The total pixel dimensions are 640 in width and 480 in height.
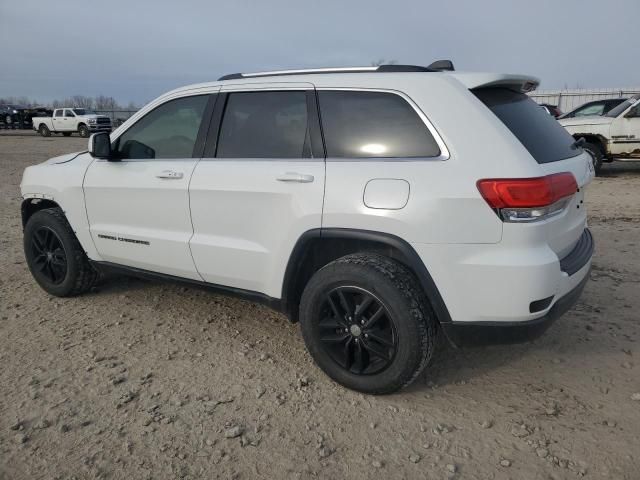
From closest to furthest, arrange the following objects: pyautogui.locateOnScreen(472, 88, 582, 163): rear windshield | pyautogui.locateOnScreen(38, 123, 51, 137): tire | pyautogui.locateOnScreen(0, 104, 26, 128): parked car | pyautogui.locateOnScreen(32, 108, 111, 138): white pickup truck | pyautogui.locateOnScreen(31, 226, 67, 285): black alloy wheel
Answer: pyautogui.locateOnScreen(472, 88, 582, 163): rear windshield < pyautogui.locateOnScreen(31, 226, 67, 285): black alloy wheel < pyautogui.locateOnScreen(32, 108, 111, 138): white pickup truck < pyautogui.locateOnScreen(38, 123, 51, 137): tire < pyautogui.locateOnScreen(0, 104, 26, 128): parked car

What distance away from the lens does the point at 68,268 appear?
13.9 ft

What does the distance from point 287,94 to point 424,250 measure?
1.33 metres

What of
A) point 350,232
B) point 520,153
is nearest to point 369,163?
point 350,232

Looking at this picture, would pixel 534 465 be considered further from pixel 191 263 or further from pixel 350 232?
pixel 191 263

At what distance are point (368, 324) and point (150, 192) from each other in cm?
180

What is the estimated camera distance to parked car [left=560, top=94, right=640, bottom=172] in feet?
34.9

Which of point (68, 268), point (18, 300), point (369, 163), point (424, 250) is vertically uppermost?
point (369, 163)

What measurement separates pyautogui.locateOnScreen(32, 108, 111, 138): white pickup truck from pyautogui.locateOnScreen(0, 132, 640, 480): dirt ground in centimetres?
2792

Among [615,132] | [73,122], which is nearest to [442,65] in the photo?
[615,132]

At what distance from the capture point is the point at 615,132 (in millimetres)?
10766

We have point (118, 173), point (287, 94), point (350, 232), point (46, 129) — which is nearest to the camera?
point (350, 232)

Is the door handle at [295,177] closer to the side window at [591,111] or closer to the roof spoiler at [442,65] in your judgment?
the roof spoiler at [442,65]

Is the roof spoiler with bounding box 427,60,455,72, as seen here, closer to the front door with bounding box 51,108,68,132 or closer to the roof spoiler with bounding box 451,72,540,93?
the roof spoiler with bounding box 451,72,540,93

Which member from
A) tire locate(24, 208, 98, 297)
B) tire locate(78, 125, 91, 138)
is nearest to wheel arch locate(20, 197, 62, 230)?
tire locate(24, 208, 98, 297)
